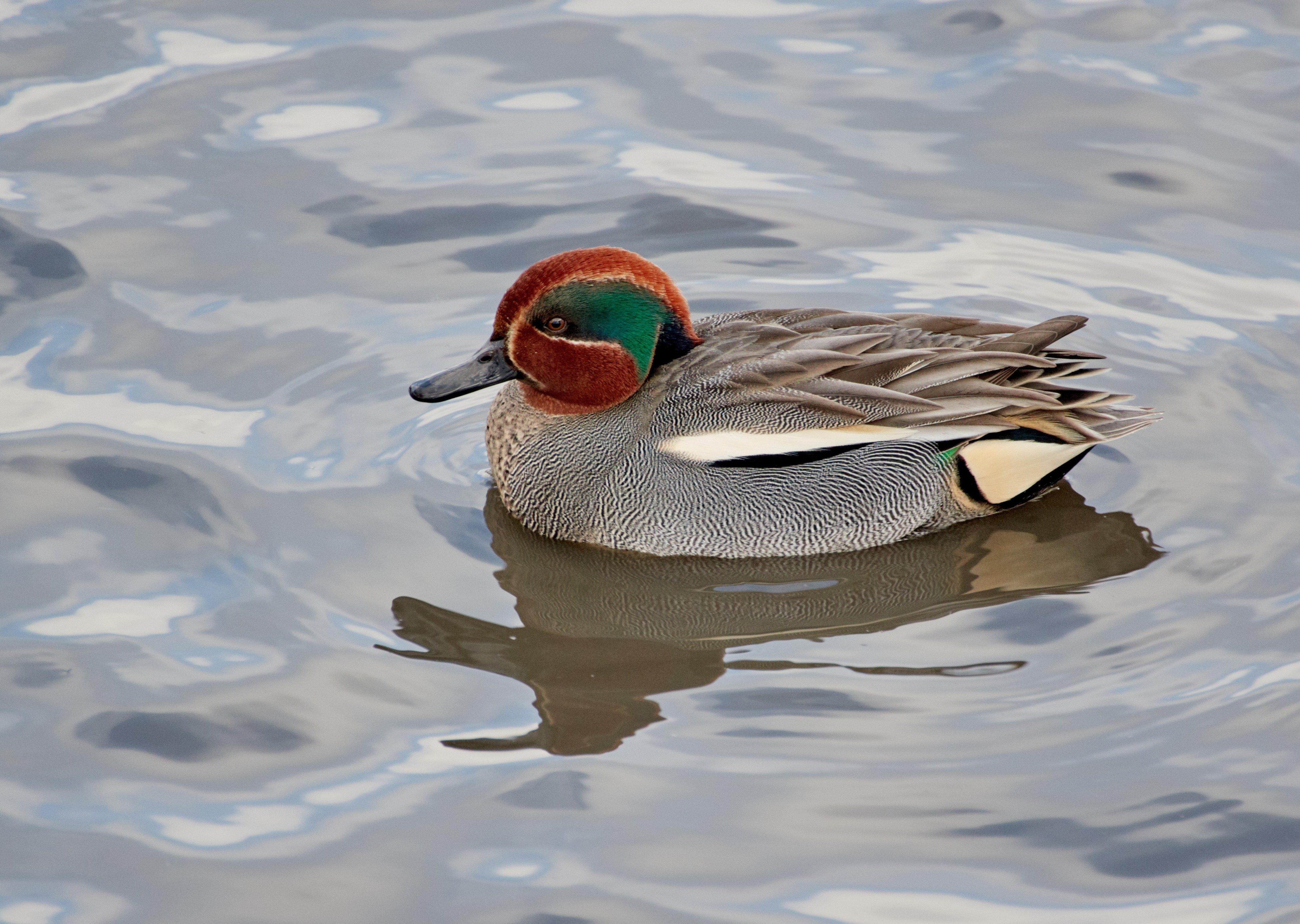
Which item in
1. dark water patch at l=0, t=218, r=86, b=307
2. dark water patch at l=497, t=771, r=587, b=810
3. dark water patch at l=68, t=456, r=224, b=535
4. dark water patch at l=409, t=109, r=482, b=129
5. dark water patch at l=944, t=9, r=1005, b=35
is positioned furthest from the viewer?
dark water patch at l=944, t=9, r=1005, b=35

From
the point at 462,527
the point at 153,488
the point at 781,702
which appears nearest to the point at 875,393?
the point at 781,702

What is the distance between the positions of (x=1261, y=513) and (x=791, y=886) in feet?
9.97

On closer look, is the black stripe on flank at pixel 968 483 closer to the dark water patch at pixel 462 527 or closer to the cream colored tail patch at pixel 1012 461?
the cream colored tail patch at pixel 1012 461

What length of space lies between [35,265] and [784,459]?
458 centimetres

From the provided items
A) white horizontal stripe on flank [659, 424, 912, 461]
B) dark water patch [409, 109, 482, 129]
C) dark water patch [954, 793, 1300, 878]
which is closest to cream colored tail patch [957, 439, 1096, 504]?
white horizontal stripe on flank [659, 424, 912, 461]

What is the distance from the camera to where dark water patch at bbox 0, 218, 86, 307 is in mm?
8367

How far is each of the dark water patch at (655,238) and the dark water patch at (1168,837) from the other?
4.51 meters

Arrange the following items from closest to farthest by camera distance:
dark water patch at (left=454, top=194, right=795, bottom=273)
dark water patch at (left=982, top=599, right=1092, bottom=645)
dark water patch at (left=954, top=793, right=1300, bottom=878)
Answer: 1. dark water patch at (left=954, top=793, right=1300, bottom=878)
2. dark water patch at (left=982, top=599, right=1092, bottom=645)
3. dark water patch at (left=454, top=194, right=795, bottom=273)

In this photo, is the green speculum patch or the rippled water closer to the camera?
the rippled water

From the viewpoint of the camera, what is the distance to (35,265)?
28.0 feet

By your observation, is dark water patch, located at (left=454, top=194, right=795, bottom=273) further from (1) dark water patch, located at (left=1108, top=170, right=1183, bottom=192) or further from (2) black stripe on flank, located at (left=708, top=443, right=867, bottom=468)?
(2) black stripe on flank, located at (left=708, top=443, right=867, bottom=468)

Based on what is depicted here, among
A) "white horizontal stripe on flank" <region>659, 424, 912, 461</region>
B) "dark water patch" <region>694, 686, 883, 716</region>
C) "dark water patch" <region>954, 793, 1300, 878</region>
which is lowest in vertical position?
"dark water patch" <region>954, 793, 1300, 878</region>

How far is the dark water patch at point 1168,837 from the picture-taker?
4.93m

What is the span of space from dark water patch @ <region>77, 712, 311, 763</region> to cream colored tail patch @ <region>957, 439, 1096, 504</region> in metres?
3.01
